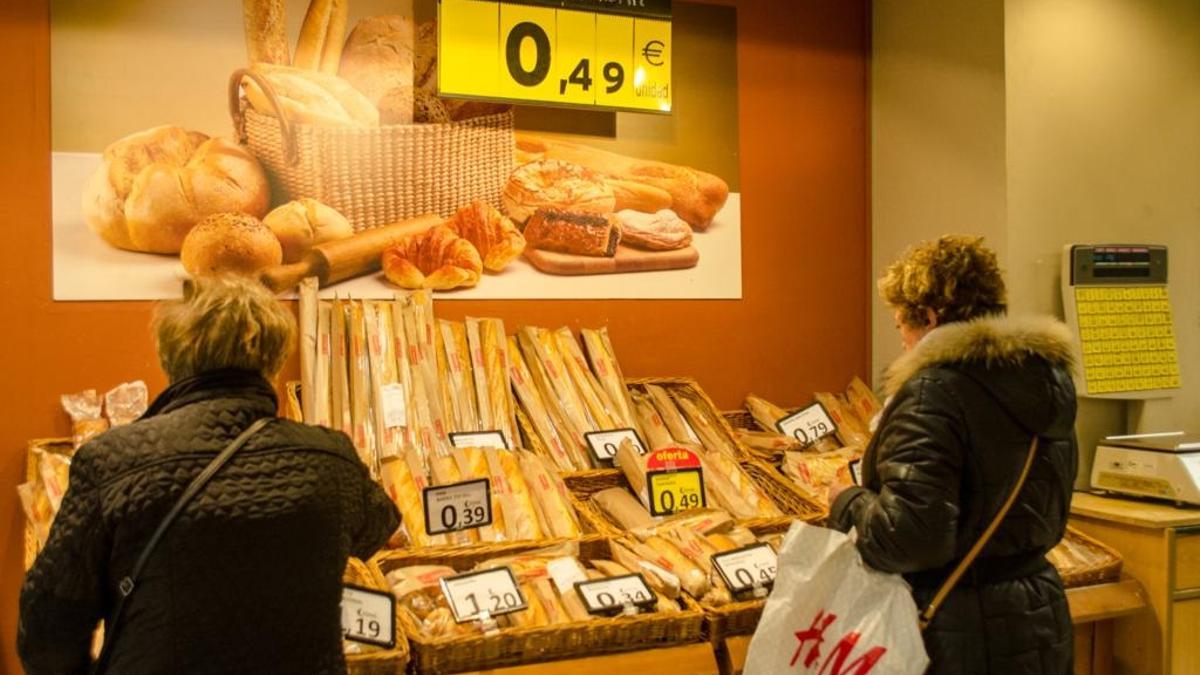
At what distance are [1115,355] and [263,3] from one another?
318cm

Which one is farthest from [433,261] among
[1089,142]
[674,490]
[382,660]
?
[1089,142]

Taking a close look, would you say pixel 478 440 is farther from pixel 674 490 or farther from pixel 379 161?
pixel 379 161

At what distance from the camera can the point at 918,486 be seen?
1.91 m

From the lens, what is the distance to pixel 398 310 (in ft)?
11.0

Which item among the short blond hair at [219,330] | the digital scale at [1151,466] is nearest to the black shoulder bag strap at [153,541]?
the short blond hair at [219,330]

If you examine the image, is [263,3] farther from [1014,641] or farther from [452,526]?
[1014,641]

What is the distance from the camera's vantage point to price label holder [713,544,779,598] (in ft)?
8.24

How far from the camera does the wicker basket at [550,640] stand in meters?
2.16

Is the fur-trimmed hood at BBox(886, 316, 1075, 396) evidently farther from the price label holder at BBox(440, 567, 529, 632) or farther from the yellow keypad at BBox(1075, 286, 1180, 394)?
the yellow keypad at BBox(1075, 286, 1180, 394)

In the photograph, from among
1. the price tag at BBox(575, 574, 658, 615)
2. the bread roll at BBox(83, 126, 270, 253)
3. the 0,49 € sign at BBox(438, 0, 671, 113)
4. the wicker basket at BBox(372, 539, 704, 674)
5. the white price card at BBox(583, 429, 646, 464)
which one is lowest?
the wicker basket at BBox(372, 539, 704, 674)

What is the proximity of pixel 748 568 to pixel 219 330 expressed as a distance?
151cm

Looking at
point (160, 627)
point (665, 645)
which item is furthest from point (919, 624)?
point (160, 627)

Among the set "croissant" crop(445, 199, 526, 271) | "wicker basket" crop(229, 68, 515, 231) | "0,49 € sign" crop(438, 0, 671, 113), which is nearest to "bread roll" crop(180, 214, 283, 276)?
"wicker basket" crop(229, 68, 515, 231)

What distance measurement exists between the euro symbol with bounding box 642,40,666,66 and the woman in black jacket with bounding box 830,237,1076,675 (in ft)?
6.56
